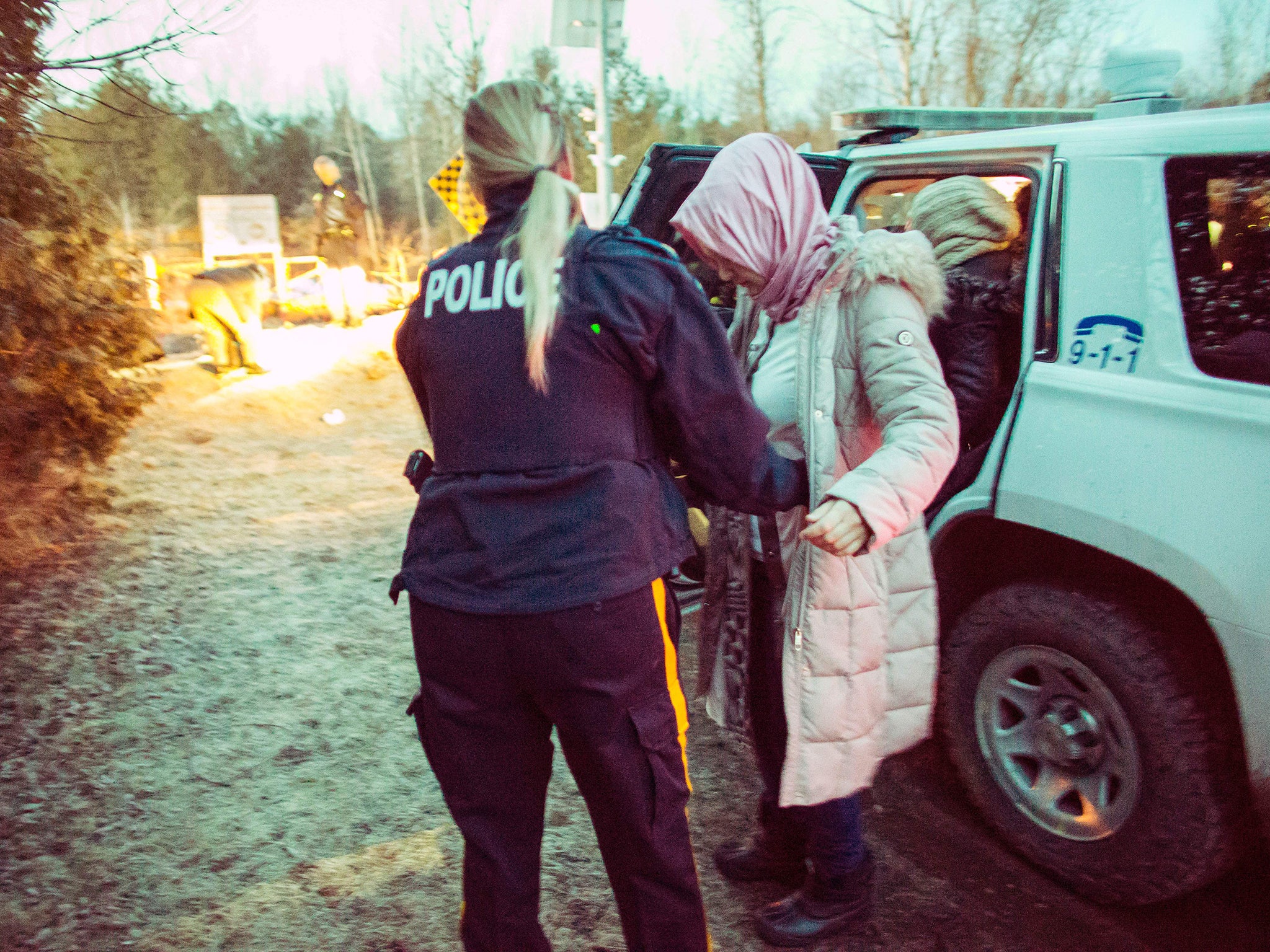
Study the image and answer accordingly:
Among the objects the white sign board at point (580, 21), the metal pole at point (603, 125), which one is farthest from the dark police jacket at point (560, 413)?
the white sign board at point (580, 21)

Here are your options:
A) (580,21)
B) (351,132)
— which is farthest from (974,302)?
(351,132)

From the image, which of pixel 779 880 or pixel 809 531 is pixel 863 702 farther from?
pixel 779 880

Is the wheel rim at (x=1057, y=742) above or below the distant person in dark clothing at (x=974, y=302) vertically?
below

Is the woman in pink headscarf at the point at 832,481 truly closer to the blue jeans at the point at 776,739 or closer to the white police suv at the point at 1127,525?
the blue jeans at the point at 776,739

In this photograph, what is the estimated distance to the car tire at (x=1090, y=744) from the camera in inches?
85.0

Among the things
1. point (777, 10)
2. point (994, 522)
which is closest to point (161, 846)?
point (994, 522)

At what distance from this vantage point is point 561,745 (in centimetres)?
159

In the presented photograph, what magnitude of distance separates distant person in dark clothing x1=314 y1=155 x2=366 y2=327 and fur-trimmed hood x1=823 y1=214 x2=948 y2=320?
1057 centimetres

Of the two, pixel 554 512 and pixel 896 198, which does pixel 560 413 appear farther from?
pixel 896 198

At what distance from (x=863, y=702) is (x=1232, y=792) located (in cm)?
93

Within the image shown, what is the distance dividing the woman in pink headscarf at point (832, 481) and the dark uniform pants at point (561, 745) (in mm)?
428

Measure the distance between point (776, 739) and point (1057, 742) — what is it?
80 cm

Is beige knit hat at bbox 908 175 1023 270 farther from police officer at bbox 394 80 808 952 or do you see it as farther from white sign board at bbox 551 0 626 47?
white sign board at bbox 551 0 626 47

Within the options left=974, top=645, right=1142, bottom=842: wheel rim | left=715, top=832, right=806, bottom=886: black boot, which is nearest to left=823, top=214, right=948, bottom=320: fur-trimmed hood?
left=974, top=645, right=1142, bottom=842: wheel rim
